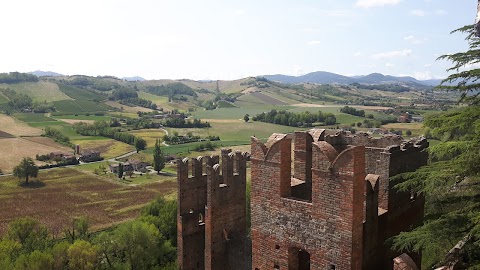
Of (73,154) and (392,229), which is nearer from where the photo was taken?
(392,229)

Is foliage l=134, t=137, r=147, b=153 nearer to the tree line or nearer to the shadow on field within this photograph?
the tree line

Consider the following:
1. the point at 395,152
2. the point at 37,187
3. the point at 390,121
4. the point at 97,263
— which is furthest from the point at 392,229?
the point at 390,121

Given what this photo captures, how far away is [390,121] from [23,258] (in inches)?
6417

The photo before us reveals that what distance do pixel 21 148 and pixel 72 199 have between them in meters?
61.7

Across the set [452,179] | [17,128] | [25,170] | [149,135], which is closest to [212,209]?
[452,179]

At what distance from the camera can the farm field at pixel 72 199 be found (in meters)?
90.0

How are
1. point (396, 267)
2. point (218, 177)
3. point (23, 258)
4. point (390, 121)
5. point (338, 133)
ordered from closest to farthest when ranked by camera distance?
point (396, 267)
point (338, 133)
point (218, 177)
point (23, 258)
point (390, 121)

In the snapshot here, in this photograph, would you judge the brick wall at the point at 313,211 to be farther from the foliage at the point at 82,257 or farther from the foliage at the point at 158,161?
the foliage at the point at 158,161

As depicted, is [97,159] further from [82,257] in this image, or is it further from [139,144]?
[82,257]

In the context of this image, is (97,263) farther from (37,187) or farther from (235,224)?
(37,187)

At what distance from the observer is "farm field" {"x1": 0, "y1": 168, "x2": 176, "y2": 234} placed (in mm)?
90000

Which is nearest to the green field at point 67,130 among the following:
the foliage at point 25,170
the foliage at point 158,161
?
the foliage at point 25,170

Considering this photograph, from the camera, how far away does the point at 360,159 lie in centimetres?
1232

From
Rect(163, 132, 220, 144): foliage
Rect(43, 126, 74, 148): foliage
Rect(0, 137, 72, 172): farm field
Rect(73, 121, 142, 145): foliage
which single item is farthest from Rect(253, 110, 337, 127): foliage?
Rect(0, 137, 72, 172): farm field
